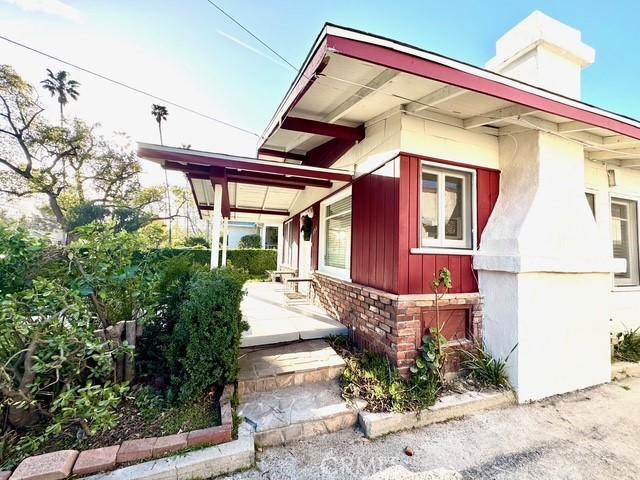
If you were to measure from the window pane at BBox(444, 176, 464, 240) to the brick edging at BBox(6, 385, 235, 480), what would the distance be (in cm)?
373

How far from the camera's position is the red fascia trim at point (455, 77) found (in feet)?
7.52

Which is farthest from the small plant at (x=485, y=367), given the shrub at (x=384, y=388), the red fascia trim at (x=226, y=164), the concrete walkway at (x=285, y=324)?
the red fascia trim at (x=226, y=164)

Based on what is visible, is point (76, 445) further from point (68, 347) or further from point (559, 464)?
point (559, 464)

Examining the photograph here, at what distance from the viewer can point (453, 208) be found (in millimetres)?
4281

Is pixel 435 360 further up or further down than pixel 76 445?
further up

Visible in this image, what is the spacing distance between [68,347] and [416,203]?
4138mm

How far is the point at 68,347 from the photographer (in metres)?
2.57

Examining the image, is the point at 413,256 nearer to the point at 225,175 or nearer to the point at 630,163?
the point at 225,175

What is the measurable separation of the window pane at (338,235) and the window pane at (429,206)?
5.15 ft

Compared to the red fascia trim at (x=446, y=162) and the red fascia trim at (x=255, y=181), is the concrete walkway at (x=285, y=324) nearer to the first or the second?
the red fascia trim at (x=255, y=181)

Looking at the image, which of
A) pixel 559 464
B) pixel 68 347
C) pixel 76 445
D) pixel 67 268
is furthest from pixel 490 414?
pixel 67 268

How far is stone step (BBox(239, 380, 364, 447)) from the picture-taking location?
2.77 metres

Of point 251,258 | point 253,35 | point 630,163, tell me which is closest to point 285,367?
point 630,163

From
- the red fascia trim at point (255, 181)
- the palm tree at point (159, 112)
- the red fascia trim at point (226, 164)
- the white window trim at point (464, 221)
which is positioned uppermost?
the palm tree at point (159, 112)
